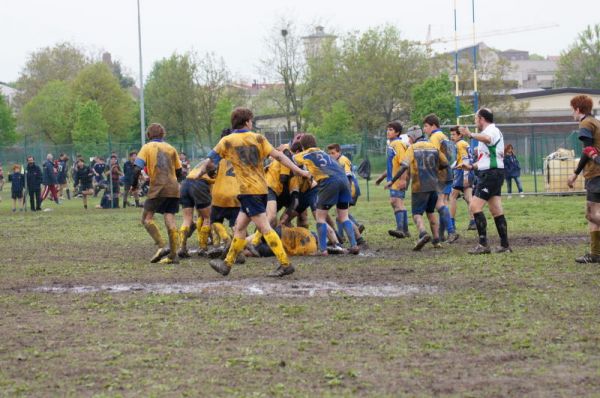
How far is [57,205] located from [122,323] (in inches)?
1154

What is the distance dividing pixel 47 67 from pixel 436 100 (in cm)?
5123

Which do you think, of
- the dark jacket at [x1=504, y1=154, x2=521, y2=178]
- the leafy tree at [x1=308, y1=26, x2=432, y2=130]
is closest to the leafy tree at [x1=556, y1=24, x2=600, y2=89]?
the leafy tree at [x1=308, y1=26, x2=432, y2=130]

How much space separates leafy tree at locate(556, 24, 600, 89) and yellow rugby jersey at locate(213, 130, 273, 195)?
95.0 meters

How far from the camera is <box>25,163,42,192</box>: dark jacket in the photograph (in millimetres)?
33250

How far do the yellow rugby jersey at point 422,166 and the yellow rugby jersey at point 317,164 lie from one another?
3.73ft

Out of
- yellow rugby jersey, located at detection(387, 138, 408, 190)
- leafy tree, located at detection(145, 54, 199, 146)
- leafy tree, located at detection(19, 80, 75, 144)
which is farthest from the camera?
leafy tree, located at detection(19, 80, 75, 144)

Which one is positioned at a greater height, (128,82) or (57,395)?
(128,82)

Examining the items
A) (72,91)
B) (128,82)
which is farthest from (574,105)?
(128,82)

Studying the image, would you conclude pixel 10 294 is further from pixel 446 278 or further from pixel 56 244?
pixel 56 244

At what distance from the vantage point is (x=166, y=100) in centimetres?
7075

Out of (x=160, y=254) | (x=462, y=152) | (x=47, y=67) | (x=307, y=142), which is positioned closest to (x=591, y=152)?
(x=307, y=142)

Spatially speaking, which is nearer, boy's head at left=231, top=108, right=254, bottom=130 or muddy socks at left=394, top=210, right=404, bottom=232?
boy's head at left=231, top=108, right=254, bottom=130

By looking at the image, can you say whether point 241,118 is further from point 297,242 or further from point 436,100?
point 436,100

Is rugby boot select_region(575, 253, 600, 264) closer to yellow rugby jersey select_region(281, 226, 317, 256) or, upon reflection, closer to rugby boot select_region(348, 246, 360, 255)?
rugby boot select_region(348, 246, 360, 255)
